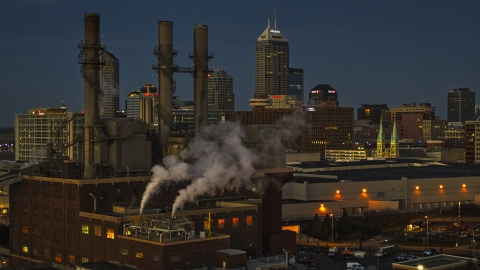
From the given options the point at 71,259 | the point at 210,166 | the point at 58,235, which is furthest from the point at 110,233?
the point at 210,166

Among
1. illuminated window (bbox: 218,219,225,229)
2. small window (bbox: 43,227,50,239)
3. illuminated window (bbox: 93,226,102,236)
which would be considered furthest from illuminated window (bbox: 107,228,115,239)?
small window (bbox: 43,227,50,239)

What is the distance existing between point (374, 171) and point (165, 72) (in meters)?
64.4

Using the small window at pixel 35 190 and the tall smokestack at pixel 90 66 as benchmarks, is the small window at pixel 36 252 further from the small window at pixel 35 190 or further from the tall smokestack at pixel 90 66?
the tall smokestack at pixel 90 66

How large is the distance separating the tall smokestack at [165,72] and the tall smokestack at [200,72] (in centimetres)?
234

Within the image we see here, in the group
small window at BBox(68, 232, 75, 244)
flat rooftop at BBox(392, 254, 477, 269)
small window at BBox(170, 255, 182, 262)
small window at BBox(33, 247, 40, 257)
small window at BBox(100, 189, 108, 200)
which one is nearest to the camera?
small window at BBox(170, 255, 182, 262)

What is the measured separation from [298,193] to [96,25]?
45930mm

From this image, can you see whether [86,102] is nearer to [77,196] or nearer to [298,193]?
[77,196]

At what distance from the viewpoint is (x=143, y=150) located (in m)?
77.6

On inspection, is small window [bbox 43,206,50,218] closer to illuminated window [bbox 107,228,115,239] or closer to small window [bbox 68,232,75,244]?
small window [bbox 68,232,75,244]

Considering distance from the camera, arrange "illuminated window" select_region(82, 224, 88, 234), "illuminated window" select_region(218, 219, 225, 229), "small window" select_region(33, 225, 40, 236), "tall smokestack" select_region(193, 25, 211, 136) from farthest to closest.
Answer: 1. "tall smokestack" select_region(193, 25, 211, 136)
2. "small window" select_region(33, 225, 40, 236)
3. "illuminated window" select_region(218, 219, 225, 229)
4. "illuminated window" select_region(82, 224, 88, 234)

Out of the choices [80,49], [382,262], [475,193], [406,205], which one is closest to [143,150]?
[80,49]

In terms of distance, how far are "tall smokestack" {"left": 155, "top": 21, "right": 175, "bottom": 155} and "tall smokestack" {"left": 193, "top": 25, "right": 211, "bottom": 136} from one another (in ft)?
7.67

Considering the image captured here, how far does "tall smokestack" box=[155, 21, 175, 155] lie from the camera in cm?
8481

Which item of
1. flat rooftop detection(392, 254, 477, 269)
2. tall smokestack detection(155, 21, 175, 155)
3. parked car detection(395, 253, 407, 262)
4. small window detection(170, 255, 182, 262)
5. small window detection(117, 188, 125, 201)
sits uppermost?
tall smokestack detection(155, 21, 175, 155)
